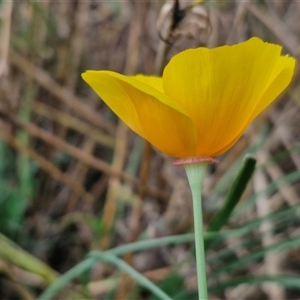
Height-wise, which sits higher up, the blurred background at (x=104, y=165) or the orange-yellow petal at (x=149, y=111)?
the blurred background at (x=104, y=165)

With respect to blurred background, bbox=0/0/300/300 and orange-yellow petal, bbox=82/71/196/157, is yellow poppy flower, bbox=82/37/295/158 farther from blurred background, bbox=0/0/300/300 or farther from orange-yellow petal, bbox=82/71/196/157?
blurred background, bbox=0/0/300/300

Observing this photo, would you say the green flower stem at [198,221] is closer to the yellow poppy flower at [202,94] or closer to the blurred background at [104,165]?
the yellow poppy flower at [202,94]

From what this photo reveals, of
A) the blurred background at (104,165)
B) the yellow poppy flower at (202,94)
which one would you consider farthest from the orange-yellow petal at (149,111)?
the blurred background at (104,165)

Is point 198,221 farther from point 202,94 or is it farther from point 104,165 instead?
point 104,165

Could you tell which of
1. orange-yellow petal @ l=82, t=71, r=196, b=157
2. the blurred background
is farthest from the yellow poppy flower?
the blurred background

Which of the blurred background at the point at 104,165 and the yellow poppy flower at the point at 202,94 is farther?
the blurred background at the point at 104,165

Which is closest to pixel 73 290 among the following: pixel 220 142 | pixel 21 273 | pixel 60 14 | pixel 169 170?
pixel 21 273
